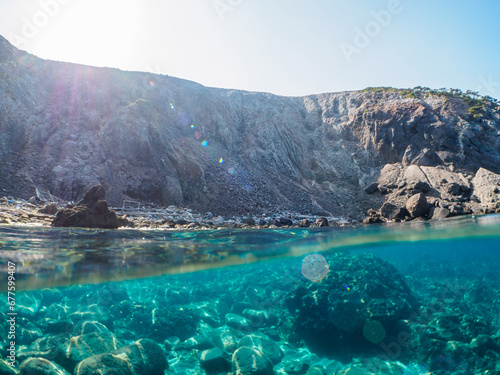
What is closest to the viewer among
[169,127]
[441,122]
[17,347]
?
[17,347]

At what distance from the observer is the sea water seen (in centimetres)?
738

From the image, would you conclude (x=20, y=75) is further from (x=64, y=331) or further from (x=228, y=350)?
(x=228, y=350)

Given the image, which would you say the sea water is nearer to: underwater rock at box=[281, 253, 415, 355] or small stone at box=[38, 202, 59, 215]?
underwater rock at box=[281, 253, 415, 355]

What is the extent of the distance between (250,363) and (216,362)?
889 millimetres

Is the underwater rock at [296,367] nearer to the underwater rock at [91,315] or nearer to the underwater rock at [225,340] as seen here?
the underwater rock at [225,340]

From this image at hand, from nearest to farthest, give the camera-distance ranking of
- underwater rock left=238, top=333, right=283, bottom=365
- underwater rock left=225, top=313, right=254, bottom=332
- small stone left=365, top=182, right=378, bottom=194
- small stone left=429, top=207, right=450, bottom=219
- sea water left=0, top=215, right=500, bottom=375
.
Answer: sea water left=0, top=215, right=500, bottom=375, underwater rock left=238, top=333, right=283, bottom=365, underwater rock left=225, top=313, right=254, bottom=332, small stone left=429, top=207, right=450, bottom=219, small stone left=365, top=182, right=378, bottom=194

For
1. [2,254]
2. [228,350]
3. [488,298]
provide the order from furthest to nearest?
[488,298] < [2,254] < [228,350]

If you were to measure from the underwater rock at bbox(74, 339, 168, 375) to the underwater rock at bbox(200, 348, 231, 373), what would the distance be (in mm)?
952

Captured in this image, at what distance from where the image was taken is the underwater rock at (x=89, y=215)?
1160cm

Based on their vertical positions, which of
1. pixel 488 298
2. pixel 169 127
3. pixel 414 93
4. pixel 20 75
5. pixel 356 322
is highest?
pixel 414 93

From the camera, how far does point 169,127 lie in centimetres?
3356

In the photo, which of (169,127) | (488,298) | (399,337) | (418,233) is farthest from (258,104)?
(399,337)

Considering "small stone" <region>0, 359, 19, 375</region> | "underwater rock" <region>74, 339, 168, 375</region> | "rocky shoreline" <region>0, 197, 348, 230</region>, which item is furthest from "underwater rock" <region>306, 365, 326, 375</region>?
"rocky shoreline" <region>0, 197, 348, 230</region>

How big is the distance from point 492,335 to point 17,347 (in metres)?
13.1
